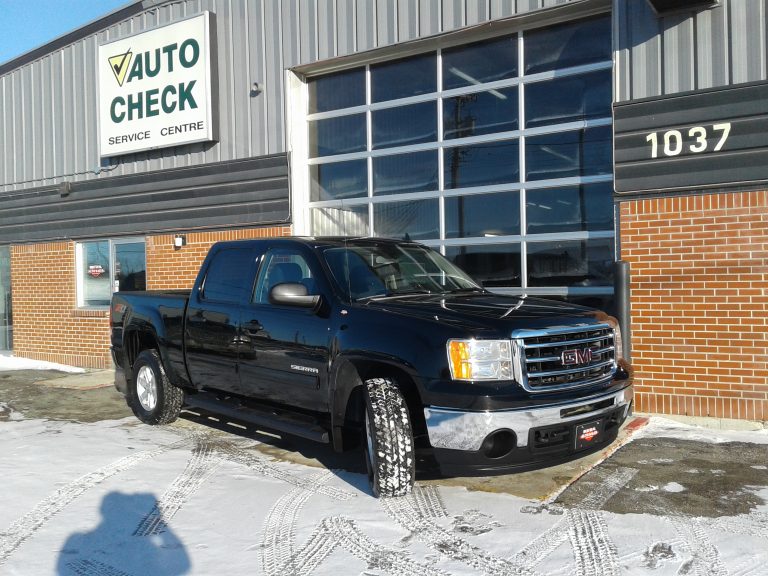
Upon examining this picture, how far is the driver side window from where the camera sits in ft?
20.0

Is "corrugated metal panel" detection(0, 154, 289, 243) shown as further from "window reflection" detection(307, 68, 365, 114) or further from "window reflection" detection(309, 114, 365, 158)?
"window reflection" detection(307, 68, 365, 114)

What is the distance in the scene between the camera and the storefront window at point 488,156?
8.61 meters

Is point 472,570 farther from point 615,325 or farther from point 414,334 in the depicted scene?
point 615,325

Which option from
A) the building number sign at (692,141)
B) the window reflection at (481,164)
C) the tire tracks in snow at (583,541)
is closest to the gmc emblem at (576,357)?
the tire tracks in snow at (583,541)

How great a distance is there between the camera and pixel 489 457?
15.1 feet

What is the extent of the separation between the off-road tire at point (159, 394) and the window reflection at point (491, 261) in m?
3.79

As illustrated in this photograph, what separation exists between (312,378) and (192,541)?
156cm

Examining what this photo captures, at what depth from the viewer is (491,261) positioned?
940cm

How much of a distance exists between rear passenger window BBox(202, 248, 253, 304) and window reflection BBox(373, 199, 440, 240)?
3.70 metres

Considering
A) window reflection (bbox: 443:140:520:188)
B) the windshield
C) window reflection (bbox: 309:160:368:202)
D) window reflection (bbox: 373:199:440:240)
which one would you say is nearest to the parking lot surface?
the windshield

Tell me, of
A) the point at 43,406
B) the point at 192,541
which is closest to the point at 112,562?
the point at 192,541

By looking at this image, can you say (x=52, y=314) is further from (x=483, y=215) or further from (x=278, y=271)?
(x=278, y=271)

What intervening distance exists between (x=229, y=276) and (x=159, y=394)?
1672 millimetres

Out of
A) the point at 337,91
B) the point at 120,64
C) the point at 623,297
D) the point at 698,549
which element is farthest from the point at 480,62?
the point at 698,549
